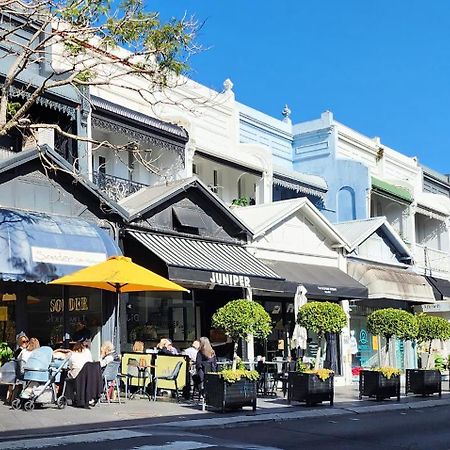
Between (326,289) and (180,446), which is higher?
(326,289)

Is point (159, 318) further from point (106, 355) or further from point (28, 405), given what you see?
point (28, 405)

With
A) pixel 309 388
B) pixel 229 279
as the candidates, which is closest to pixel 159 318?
pixel 229 279

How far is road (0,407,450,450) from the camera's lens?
10148mm

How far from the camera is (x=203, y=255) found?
61.9ft

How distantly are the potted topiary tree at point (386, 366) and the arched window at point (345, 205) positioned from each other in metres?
10.1

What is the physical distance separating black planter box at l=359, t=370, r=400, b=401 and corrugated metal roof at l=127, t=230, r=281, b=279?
3.66 m

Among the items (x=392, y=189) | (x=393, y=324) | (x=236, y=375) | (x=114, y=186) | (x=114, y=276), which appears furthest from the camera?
(x=392, y=189)

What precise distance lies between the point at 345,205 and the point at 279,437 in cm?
1846

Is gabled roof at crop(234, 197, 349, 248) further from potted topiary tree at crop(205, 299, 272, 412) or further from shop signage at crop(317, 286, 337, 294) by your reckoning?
potted topiary tree at crop(205, 299, 272, 412)

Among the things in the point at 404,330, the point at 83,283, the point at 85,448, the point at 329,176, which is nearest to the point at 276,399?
the point at 404,330

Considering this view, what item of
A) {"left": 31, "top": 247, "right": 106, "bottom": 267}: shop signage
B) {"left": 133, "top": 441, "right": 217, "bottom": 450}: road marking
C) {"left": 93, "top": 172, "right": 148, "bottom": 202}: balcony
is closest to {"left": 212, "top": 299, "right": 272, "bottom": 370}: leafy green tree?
{"left": 31, "top": 247, "right": 106, "bottom": 267}: shop signage

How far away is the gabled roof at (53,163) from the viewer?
50.6ft

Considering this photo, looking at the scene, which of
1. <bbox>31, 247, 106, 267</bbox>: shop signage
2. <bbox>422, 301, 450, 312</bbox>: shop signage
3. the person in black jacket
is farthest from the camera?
<bbox>422, 301, 450, 312</bbox>: shop signage

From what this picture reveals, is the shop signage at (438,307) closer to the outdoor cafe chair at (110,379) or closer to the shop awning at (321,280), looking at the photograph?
the shop awning at (321,280)
